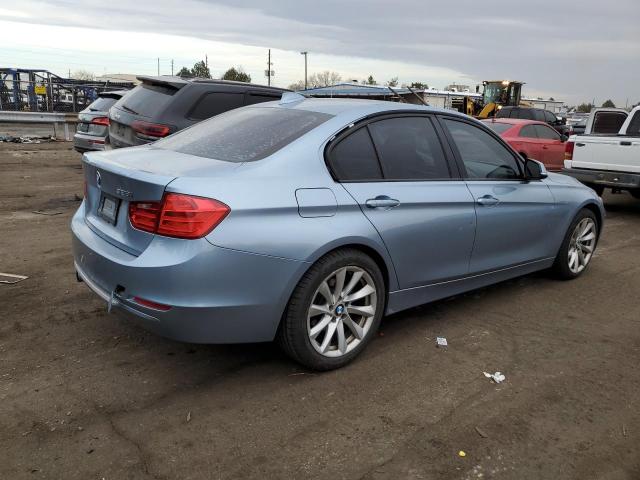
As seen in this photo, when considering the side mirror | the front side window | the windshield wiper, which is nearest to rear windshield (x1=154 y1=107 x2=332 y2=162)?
the front side window

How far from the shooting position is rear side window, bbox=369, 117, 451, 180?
377cm

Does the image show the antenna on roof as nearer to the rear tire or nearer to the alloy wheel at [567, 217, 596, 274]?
the rear tire

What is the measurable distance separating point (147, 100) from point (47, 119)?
1288cm

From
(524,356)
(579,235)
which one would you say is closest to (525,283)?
(579,235)

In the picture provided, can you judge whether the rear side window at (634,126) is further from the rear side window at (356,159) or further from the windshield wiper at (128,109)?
the windshield wiper at (128,109)

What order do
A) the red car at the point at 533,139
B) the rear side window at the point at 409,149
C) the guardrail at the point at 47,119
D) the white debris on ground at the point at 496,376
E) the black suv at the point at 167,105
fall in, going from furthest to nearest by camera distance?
1. the guardrail at the point at 47,119
2. the red car at the point at 533,139
3. the black suv at the point at 167,105
4. the rear side window at the point at 409,149
5. the white debris on ground at the point at 496,376

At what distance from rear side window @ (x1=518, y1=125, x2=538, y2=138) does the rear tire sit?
23.7 feet

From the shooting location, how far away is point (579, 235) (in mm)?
5543

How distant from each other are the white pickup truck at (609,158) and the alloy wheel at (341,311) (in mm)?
7343

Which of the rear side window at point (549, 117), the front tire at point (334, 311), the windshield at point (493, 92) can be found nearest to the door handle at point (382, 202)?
the front tire at point (334, 311)

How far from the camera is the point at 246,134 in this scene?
3719 mm

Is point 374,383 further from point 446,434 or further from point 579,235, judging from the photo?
point 579,235

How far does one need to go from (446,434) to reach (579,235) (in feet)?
11.3

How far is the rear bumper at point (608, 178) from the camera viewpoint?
908 cm
